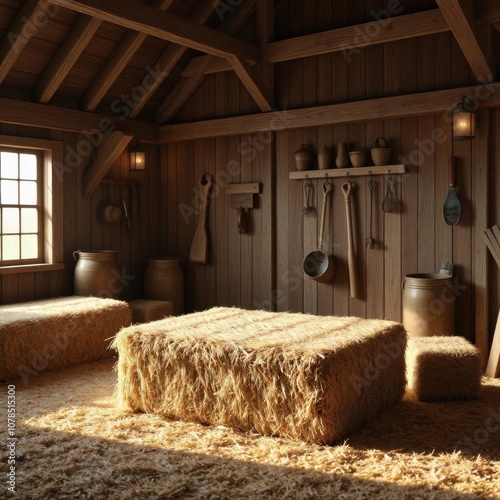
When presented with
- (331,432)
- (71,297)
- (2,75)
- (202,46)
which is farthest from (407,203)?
(2,75)

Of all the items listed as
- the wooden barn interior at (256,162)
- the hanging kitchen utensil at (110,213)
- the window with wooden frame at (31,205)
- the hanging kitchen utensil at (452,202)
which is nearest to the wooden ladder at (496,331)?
the wooden barn interior at (256,162)

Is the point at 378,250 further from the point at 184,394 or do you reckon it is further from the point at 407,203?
the point at 184,394

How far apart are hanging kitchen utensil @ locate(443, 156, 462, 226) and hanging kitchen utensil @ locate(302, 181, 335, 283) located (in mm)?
1064

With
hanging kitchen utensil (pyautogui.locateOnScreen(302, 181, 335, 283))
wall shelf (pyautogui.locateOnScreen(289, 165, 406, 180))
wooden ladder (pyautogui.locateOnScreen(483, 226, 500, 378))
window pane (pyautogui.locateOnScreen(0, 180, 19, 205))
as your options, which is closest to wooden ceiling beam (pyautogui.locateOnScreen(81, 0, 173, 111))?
window pane (pyautogui.locateOnScreen(0, 180, 19, 205))

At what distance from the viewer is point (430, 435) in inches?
134

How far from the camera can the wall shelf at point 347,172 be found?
5.26 metres

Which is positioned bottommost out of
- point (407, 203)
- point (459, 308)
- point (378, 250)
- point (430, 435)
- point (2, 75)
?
point (430, 435)

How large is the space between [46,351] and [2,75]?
2253 mm

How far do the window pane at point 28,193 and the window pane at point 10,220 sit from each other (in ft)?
0.42

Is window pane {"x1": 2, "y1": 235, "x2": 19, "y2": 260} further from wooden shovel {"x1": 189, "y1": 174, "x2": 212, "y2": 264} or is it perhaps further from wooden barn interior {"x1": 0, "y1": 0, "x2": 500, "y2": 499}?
wooden shovel {"x1": 189, "y1": 174, "x2": 212, "y2": 264}

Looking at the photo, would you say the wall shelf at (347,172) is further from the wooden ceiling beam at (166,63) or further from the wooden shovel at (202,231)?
the wooden ceiling beam at (166,63)

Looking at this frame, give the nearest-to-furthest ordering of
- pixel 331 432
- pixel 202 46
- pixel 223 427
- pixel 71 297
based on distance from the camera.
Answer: pixel 331 432 → pixel 223 427 → pixel 202 46 → pixel 71 297

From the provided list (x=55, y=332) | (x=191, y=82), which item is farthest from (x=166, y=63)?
(x=55, y=332)

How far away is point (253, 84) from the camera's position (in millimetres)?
5711
